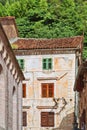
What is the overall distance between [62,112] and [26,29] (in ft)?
65.6

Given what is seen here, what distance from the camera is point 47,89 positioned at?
47.9 meters

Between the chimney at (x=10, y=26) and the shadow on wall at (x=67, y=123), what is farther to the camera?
the chimney at (x=10, y=26)

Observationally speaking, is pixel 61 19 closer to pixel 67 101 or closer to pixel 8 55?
pixel 67 101

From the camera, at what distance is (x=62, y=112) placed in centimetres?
4781

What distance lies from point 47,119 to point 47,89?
2.72 m

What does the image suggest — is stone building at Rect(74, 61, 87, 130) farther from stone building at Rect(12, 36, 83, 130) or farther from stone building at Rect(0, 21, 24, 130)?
stone building at Rect(12, 36, 83, 130)

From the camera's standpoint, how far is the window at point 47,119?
47.5m

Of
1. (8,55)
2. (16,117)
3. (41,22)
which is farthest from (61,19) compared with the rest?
(8,55)

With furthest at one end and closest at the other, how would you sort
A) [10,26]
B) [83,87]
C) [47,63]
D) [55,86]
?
[10,26]
[47,63]
[55,86]
[83,87]

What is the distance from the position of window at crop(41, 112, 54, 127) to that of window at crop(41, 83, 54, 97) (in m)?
1.72

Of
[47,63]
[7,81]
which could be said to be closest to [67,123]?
[47,63]

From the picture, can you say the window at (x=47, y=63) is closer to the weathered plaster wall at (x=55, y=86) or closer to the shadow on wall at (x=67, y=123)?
the weathered plaster wall at (x=55, y=86)

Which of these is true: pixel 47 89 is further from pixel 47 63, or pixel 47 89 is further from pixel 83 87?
pixel 83 87

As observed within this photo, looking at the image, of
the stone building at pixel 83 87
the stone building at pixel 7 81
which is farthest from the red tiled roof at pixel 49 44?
the stone building at pixel 7 81
